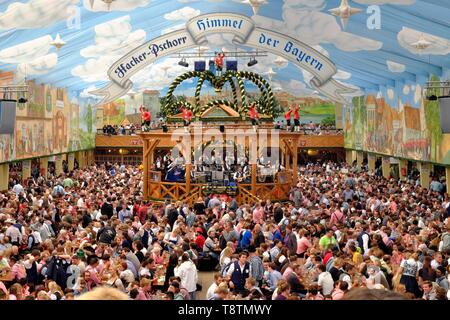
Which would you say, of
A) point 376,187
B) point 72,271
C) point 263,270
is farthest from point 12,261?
point 376,187

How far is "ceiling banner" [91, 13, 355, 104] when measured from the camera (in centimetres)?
2716

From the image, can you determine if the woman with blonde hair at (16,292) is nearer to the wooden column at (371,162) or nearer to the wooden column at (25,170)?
the wooden column at (25,170)

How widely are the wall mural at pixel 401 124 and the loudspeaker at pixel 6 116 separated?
14292 mm

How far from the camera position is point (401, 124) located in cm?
3509

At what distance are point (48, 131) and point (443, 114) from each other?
22801 millimetres

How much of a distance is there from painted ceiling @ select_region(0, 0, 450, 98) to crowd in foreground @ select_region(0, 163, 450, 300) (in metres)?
5.18

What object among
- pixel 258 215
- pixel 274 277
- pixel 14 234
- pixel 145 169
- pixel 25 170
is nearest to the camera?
pixel 274 277

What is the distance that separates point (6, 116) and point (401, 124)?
59.4 ft

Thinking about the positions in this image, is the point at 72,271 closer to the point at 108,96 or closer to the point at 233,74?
the point at 108,96

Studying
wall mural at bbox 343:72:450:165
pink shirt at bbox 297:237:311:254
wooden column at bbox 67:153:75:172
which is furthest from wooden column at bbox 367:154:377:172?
pink shirt at bbox 297:237:311:254

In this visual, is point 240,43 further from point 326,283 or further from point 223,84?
point 326,283

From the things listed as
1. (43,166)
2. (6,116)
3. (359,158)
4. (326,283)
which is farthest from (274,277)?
(359,158)

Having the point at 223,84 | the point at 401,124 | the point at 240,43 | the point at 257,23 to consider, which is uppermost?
the point at 257,23

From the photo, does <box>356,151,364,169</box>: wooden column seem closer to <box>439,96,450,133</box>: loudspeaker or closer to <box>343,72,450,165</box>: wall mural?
<box>343,72,450,165</box>: wall mural
